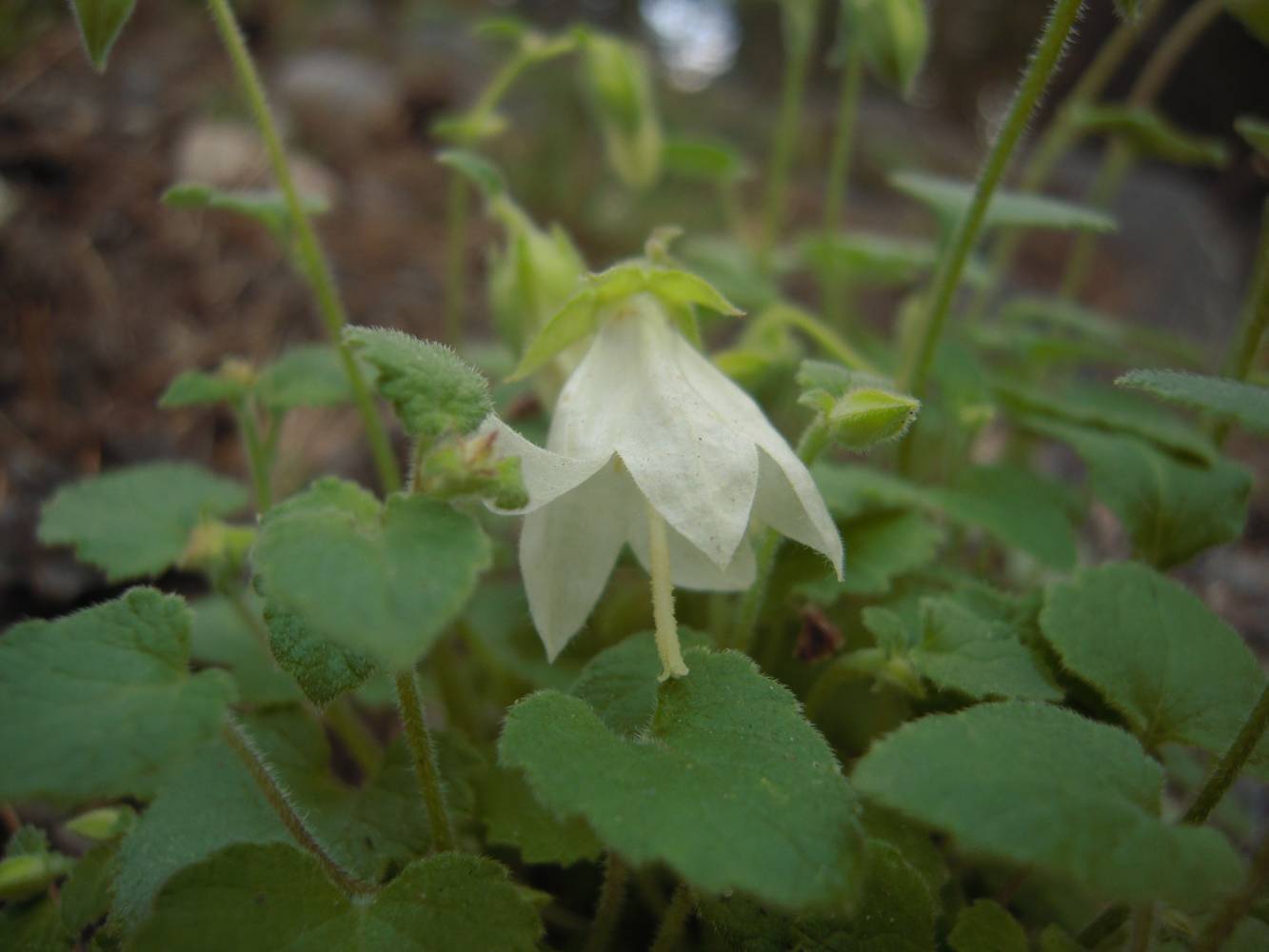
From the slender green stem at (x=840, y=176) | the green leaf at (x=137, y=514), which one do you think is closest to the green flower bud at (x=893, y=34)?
the slender green stem at (x=840, y=176)

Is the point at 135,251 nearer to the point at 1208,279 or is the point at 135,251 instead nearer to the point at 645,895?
the point at 645,895

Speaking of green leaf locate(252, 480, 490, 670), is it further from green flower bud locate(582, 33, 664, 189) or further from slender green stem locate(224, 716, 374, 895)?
green flower bud locate(582, 33, 664, 189)

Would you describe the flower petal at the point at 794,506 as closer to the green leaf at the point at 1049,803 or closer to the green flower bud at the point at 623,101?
the green leaf at the point at 1049,803

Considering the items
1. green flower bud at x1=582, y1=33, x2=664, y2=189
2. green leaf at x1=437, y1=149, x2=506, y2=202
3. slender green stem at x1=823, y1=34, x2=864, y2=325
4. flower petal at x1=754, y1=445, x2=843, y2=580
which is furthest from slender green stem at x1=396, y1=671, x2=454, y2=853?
slender green stem at x1=823, y1=34, x2=864, y2=325

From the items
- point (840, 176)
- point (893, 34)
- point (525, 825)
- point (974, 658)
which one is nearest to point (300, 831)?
point (525, 825)

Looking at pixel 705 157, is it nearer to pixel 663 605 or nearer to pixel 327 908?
pixel 663 605

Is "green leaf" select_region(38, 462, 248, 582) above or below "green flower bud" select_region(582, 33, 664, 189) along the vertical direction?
below
